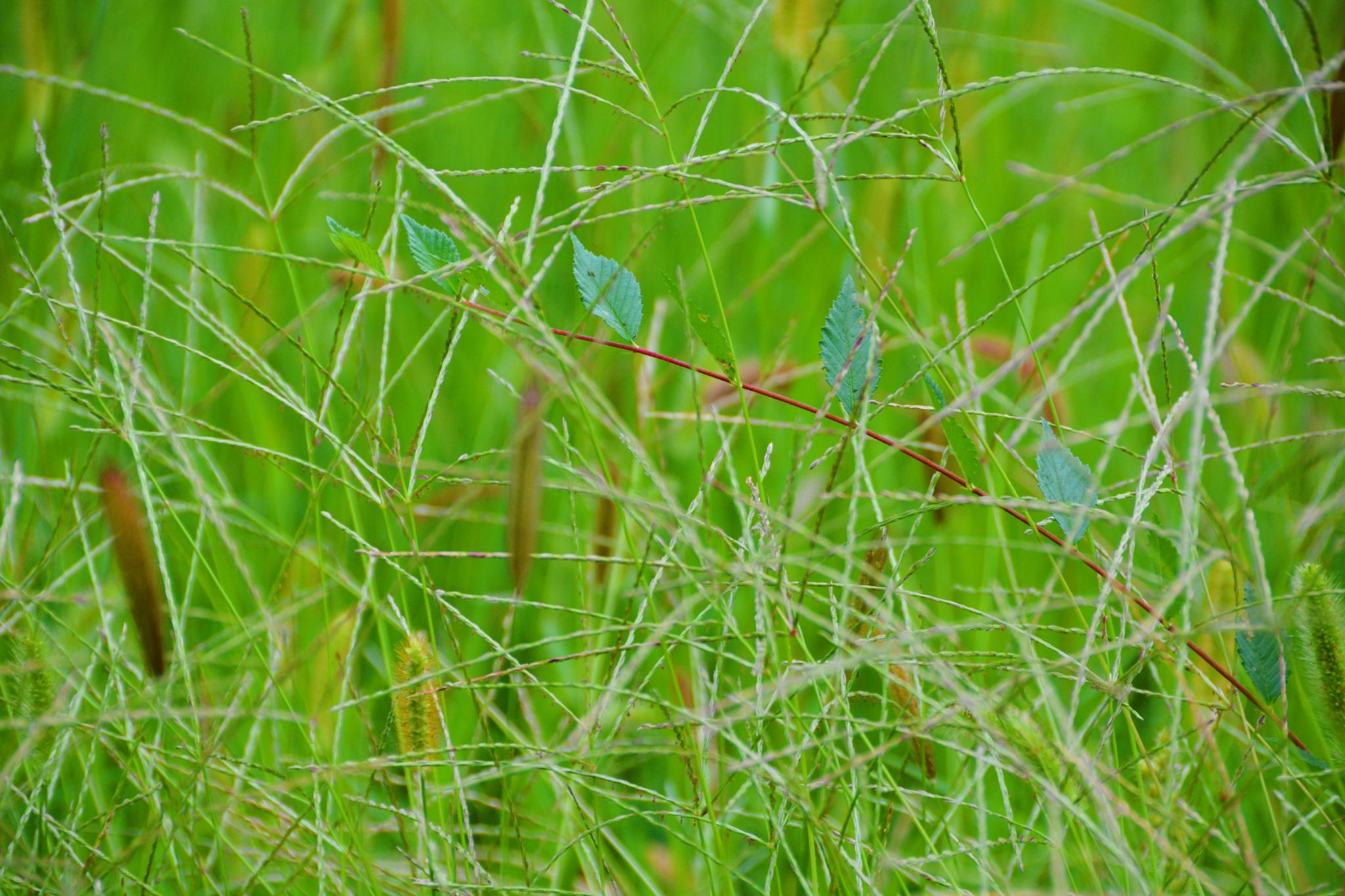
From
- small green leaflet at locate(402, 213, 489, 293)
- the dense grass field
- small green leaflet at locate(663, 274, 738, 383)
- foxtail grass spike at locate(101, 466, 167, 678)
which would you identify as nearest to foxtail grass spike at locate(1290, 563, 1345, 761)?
the dense grass field

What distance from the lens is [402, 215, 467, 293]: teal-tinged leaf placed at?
20.2 inches

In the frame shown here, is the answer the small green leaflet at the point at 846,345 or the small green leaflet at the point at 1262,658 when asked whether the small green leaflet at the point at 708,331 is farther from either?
the small green leaflet at the point at 1262,658

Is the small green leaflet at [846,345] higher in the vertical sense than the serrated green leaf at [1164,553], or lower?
higher

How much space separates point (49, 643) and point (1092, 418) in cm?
105

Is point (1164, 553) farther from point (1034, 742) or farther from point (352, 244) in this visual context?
point (352, 244)

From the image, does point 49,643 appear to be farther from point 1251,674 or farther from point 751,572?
point 1251,674

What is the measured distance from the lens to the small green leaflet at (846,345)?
0.51m

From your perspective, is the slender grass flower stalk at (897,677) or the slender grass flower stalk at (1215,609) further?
the slender grass flower stalk at (1215,609)

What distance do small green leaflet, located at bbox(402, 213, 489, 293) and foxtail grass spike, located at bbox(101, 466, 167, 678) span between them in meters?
0.17

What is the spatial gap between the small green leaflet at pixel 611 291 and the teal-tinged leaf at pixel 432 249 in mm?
59

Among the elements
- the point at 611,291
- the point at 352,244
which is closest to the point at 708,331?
the point at 611,291

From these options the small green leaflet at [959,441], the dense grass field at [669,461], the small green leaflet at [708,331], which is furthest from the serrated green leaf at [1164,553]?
Result: the small green leaflet at [708,331]

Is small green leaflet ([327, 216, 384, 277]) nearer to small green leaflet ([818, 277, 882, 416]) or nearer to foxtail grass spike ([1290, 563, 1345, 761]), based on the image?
small green leaflet ([818, 277, 882, 416])

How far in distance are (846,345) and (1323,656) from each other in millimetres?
254
